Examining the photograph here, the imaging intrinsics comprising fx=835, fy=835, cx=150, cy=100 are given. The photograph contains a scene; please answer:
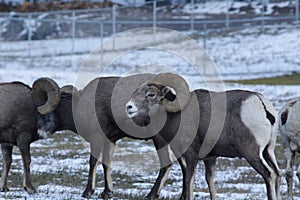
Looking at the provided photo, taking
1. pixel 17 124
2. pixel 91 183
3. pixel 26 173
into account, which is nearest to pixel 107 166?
pixel 91 183

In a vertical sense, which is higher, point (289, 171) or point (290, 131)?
point (290, 131)

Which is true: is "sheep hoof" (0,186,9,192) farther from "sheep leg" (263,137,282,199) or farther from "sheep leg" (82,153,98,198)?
"sheep leg" (263,137,282,199)

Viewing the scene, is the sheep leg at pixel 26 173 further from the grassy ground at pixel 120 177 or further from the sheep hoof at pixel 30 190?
the grassy ground at pixel 120 177

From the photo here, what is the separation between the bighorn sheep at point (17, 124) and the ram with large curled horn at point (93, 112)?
0.18 m

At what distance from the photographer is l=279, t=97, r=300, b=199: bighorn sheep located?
46.4 feet

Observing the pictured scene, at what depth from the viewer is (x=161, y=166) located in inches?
570

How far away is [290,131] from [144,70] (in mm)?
22032

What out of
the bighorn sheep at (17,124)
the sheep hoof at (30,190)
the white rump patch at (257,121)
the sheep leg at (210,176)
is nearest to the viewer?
the white rump patch at (257,121)

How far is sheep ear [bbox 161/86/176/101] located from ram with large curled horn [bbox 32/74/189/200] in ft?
2.69

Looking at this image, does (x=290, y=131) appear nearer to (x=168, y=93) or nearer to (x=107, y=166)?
(x=168, y=93)

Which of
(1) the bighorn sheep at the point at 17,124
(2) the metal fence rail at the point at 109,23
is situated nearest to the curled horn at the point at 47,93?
(1) the bighorn sheep at the point at 17,124

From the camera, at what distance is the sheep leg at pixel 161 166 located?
13922mm

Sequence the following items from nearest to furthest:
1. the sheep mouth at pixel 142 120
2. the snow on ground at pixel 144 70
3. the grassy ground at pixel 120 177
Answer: the sheep mouth at pixel 142 120 → the grassy ground at pixel 120 177 → the snow on ground at pixel 144 70

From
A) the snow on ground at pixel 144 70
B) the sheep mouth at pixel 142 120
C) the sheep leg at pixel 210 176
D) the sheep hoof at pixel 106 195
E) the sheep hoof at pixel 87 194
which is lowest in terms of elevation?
the snow on ground at pixel 144 70
